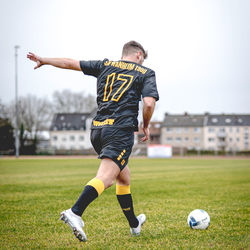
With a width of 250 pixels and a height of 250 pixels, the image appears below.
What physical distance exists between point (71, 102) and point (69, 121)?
8207 millimetres

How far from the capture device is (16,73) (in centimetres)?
4116

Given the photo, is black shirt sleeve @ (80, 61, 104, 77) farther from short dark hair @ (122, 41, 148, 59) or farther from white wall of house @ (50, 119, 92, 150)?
white wall of house @ (50, 119, 92, 150)

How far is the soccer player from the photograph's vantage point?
11.2 feet

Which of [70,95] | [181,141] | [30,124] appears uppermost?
[70,95]

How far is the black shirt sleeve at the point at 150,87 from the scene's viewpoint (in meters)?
3.49

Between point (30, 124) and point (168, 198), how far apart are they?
65.9m

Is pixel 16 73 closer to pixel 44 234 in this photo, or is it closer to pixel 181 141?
pixel 44 234

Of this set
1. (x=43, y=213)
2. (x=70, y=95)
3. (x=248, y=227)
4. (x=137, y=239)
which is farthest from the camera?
(x=70, y=95)

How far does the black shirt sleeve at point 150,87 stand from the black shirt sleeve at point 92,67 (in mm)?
569

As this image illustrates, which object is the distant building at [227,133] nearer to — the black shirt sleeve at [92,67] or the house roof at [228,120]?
the house roof at [228,120]

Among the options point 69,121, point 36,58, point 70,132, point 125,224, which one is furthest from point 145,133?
point 70,132

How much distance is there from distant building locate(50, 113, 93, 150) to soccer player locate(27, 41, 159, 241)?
256ft

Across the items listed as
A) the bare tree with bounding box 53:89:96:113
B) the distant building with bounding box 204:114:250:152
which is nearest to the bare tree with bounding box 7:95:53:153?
the bare tree with bounding box 53:89:96:113

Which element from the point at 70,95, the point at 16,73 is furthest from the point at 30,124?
the point at 16,73
